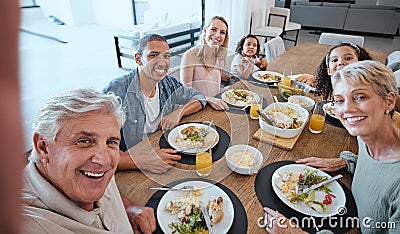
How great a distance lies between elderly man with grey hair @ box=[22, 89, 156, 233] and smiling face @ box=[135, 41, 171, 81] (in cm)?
69

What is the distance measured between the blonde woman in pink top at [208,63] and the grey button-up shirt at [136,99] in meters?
0.20

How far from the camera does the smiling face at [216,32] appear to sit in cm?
219

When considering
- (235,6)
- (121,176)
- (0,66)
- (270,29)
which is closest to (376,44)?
(270,29)

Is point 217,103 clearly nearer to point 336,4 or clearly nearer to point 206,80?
point 206,80

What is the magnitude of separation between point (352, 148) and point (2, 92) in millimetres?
1535

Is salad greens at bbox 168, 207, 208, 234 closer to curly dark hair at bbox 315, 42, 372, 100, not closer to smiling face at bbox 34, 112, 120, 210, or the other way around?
smiling face at bbox 34, 112, 120, 210

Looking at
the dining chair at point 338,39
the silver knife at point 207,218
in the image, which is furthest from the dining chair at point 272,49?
the silver knife at point 207,218

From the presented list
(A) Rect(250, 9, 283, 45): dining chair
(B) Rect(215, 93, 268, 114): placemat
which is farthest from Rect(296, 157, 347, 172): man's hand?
(A) Rect(250, 9, 283, 45): dining chair

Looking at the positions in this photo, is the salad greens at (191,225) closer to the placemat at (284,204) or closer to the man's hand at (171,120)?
the placemat at (284,204)

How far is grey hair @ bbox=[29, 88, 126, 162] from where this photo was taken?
0.77m

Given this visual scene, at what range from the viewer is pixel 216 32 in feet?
7.21

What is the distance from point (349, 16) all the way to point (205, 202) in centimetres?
752

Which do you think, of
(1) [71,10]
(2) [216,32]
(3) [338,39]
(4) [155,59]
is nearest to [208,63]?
(2) [216,32]

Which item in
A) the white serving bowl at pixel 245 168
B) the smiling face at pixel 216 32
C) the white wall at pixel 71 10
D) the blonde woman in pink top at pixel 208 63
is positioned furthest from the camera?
the white wall at pixel 71 10
